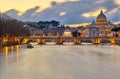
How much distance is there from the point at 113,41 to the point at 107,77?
528 ft

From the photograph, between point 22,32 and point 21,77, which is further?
point 22,32

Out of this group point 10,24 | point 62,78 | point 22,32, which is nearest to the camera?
point 62,78

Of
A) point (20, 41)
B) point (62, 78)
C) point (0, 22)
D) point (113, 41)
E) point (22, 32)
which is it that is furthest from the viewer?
point (113, 41)

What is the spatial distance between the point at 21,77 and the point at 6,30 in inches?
3487

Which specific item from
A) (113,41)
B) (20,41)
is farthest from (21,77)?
(113,41)

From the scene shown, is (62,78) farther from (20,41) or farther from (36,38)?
(36,38)

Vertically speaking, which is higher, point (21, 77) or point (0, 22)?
point (0, 22)

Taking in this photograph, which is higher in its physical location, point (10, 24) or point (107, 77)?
point (10, 24)

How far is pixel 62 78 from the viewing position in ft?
107

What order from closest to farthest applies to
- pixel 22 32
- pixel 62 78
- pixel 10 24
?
pixel 62 78, pixel 10 24, pixel 22 32

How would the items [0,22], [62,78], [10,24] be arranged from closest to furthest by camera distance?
[62,78] < [0,22] < [10,24]

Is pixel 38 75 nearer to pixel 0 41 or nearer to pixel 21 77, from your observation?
pixel 21 77

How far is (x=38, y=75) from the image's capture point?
34469 millimetres

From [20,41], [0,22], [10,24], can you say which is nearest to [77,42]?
[20,41]
